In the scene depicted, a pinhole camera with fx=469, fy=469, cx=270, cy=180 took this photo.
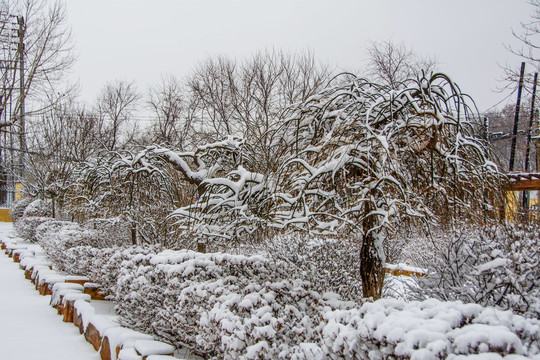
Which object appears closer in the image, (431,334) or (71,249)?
(431,334)

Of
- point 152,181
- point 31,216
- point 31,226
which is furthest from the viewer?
point 31,216

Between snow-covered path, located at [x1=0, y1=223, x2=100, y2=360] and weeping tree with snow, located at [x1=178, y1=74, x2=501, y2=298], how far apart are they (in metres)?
2.65

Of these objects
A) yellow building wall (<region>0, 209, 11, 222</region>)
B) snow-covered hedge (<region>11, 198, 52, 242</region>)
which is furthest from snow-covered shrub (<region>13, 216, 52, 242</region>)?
yellow building wall (<region>0, 209, 11, 222</region>)

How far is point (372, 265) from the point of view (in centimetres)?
514

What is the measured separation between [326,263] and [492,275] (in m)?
2.16

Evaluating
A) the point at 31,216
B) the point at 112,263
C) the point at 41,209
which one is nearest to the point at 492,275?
the point at 112,263

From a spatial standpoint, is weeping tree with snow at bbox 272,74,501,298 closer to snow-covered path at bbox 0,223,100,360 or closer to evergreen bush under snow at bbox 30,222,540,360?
evergreen bush under snow at bbox 30,222,540,360

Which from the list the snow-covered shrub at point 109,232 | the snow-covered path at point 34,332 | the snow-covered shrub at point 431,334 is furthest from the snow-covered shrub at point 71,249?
the snow-covered shrub at point 431,334

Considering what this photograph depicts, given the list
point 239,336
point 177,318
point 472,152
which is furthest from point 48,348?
point 472,152

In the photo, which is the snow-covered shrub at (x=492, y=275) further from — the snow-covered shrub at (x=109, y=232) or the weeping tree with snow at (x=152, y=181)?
the snow-covered shrub at (x=109, y=232)

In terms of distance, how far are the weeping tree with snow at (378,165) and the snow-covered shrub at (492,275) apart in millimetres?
511

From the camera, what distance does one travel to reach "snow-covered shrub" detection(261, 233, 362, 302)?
5418mm

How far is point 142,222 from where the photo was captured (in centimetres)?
981

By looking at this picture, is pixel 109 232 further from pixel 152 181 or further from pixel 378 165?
pixel 378 165
